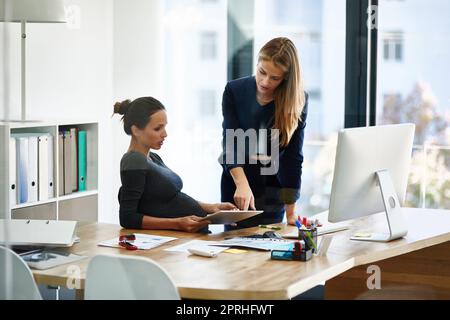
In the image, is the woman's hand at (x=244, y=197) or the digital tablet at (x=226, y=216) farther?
the woman's hand at (x=244, y=197)

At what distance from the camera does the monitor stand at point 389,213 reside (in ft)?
10.2

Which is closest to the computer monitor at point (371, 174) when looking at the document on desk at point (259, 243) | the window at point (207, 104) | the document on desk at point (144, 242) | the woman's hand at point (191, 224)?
the document on desk at point (259, 243)

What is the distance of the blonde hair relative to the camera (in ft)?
12.5

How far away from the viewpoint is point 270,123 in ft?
12.9

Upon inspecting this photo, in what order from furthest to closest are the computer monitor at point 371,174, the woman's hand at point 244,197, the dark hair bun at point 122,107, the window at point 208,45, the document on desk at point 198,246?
the window at point 208,45 → the woman's hand at point 244,197 → the dark hair bun at point 122,107 → the computer monitor at point 371,174 → the document on desk at point 198,246

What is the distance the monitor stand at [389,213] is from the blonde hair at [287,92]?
79 centimetres

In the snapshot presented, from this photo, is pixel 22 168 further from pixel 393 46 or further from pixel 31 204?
pixel 393 46

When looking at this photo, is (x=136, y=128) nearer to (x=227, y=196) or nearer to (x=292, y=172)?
(x=227, y=196)

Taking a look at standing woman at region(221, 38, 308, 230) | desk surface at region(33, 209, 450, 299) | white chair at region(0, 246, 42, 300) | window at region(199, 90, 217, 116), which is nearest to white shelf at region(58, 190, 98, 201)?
desk surface at region(33, 209, 450, 299)

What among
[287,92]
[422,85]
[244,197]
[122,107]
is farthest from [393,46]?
[122,107]

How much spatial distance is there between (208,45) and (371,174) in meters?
1.39

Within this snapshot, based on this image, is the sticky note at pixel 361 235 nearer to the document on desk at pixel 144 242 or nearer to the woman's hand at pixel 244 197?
the document on desk at pixel 144 242
